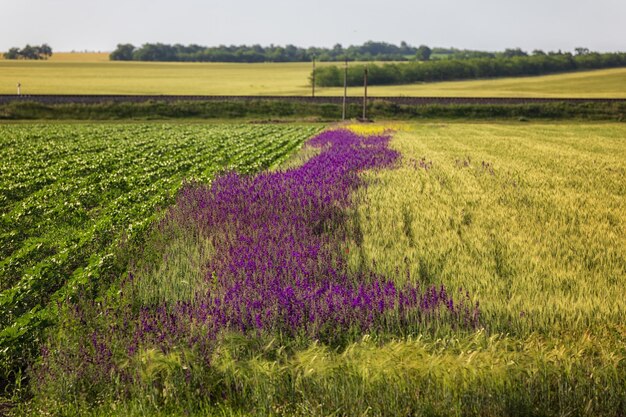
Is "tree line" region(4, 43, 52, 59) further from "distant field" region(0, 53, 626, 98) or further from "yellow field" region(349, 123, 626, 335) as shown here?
"yellow field" region(349, 123, 626, 335)

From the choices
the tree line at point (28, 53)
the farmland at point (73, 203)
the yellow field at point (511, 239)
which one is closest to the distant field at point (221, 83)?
the tree line at point (28, 53)

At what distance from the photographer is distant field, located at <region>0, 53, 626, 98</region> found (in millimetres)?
103838

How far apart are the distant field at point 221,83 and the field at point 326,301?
88851 mm

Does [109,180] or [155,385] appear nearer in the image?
[155,385]

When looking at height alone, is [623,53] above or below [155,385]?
above

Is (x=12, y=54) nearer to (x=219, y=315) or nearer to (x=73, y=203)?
(x=73, y=203)

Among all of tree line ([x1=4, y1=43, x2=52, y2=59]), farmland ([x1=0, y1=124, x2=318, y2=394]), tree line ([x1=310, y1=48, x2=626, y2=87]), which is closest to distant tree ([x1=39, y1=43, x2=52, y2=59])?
tree line ([x1=4, y1=43, x2=52, y2=59])

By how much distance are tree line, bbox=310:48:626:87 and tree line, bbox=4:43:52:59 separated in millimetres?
106711

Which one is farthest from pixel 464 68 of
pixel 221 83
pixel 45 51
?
pixel 45 51

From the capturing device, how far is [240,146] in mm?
34438

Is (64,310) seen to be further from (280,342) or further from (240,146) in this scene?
(240,146)

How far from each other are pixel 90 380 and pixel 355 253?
4448mm

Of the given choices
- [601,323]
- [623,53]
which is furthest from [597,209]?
[623,53]

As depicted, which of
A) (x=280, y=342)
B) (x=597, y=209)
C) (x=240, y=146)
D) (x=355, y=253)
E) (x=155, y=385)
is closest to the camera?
(x=155, y=385)
